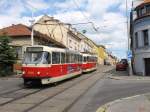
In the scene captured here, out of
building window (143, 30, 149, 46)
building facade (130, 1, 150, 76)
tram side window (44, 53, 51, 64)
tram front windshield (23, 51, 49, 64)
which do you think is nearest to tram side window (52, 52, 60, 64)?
tram side window (44, 53, 51, 64)

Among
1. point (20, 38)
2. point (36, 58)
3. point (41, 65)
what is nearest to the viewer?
point (41, 65)

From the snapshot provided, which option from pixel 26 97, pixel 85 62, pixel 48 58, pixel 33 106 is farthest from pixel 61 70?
pixel 85 62

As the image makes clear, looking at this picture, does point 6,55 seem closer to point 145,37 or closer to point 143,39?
point 143,39

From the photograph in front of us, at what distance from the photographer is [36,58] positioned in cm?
2509

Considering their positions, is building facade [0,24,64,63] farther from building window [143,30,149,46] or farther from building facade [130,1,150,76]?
building window [143,30,149,46]

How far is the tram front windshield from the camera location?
979 inches

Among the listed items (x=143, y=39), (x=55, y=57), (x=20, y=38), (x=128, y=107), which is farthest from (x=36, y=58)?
(x=20, y=38)

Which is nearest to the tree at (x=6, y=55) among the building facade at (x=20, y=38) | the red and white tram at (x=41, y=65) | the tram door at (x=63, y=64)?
the building facade at (x=20, y=38)

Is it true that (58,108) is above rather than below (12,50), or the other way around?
below

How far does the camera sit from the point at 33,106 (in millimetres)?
15766

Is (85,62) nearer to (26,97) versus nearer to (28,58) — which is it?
(28,58)

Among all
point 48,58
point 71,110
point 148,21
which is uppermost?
point 148,21

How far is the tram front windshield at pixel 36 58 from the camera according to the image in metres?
24.9

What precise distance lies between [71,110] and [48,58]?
424 inches
